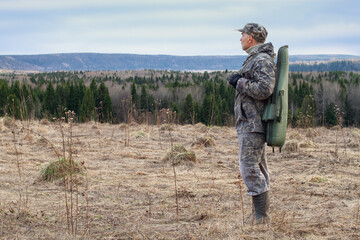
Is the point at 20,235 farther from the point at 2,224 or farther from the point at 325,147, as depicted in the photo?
the point at 325,147

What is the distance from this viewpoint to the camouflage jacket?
11.9 feet

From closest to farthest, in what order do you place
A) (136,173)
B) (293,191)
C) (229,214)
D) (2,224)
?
1. (2,224)
2. (229,214)
3. (293,191)
4. (136,173)

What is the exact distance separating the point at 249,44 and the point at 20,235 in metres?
2.94

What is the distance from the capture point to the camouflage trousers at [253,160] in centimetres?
372

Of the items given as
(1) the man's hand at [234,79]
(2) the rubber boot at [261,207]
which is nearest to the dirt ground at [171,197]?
(2) the rubber boot at [261,207]

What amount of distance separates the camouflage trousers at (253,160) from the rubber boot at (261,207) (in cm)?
7

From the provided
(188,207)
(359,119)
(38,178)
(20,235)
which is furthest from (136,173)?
(359,119)

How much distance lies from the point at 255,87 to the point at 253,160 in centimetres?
71

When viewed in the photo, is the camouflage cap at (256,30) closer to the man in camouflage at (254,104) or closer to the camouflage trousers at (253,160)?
the man in camouflage at (254,104)

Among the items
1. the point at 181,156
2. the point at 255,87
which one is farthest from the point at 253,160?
the point at 181,156

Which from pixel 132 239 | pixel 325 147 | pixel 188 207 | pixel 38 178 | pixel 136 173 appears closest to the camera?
pixel 132 239

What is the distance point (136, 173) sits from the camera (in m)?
7.02

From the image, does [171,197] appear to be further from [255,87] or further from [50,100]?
[50,100]

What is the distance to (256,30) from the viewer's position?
3.74m
